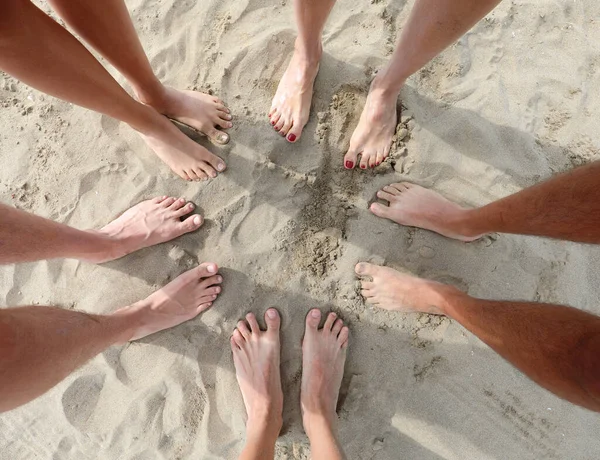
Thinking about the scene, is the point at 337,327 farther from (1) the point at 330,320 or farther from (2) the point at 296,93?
(2) the point at 296,93

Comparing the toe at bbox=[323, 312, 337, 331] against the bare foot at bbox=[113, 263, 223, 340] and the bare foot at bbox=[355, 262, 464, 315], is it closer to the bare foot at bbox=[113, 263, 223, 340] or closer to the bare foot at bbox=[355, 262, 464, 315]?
the bare foot at bbox=[355, 262, 464, 315]

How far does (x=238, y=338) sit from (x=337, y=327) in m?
0.42

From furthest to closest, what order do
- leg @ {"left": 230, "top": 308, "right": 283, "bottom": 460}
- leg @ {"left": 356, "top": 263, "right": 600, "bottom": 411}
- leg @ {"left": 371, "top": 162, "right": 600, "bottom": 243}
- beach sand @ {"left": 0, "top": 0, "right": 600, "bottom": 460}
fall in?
beach sand @ {"left": 0, "top": 0, "right": 600, "bottom": 460}, leg @ {"left": 230, "top": 308, "right": 283, "bottom": 460}, leg @ {"left": 371, "top": 162, "right": 600, "bottom": 243}, leg @ {"left": 356, "top": 263, "right": 600, "bottom": 411}

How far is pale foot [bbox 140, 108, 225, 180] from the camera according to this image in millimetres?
1680

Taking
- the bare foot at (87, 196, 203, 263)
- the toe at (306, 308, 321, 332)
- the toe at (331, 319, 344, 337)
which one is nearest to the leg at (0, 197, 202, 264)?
the bare foot at (87, 196, 203, 263)

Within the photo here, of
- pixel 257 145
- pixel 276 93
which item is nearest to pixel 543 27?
pixel 276 93

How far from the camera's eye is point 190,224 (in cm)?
177

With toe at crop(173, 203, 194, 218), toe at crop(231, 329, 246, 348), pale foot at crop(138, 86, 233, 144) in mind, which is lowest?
toe at crop(231, 329, 246, 348)

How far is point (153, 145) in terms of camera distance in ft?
5.73

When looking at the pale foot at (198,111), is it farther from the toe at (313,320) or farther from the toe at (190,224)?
the toe at (313,320)

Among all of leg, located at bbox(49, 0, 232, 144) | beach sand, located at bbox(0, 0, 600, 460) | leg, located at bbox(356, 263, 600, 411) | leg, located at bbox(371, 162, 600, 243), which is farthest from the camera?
beach sand, located at bbox(0, 0, 600, 460)

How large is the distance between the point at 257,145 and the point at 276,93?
25 cm

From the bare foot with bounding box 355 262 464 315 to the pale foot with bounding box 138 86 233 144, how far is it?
0.87 meters

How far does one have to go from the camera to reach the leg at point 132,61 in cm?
118
